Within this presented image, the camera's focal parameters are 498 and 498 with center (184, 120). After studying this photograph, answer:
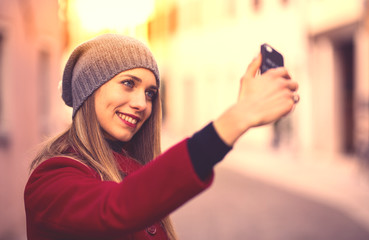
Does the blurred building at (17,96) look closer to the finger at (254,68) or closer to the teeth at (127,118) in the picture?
the teeth at (127,118)

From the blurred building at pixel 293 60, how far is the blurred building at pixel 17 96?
24.5 ft

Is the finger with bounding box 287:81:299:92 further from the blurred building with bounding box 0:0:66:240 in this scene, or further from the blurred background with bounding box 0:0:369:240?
the blurred building with bounding box 0:0:66:240

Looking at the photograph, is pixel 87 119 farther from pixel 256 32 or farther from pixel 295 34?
pixel 256 32

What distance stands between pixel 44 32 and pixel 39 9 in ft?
1.77

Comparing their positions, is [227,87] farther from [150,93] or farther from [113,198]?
[113,198]

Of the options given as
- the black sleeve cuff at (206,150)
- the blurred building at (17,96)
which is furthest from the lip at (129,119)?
the blurred building at (17,96)

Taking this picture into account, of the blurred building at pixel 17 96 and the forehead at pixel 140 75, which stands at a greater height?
the forehead at pixel 140 75

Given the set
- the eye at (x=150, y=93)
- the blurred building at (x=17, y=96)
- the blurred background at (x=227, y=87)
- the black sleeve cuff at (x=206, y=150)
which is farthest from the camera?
the blurred background at (x=227, y=87)

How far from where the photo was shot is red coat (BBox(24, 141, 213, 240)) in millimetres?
1023

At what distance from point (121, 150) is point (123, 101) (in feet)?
0.81

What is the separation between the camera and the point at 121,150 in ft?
5.45

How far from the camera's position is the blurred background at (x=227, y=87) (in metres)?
6.51

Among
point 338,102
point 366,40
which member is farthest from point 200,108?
point 366,40

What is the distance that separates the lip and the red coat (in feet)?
0.99
